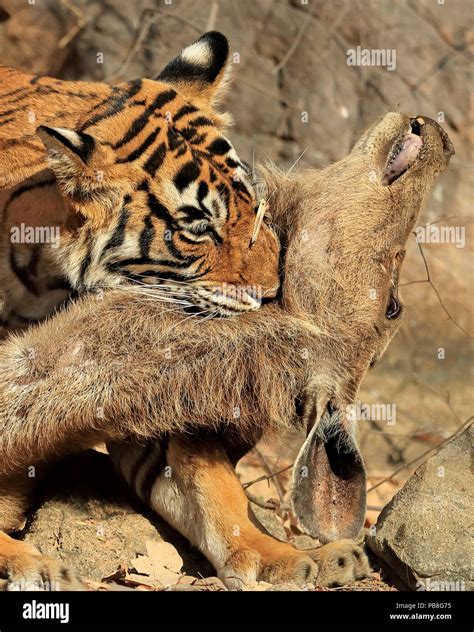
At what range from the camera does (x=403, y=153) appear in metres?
4.94

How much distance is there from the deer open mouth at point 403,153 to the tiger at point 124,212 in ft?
2.10

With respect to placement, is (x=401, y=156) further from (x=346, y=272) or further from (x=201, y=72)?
(x=201, y=72)

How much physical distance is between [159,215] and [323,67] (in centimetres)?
438

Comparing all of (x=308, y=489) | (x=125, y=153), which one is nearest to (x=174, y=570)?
(x=308, y=489)

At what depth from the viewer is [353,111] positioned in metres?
8.66

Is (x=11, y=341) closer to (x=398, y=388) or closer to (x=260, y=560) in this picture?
(x=260, y=560)

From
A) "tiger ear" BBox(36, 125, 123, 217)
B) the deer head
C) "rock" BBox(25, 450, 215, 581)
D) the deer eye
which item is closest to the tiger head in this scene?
"tiger ear" BBox(36, 125, 123, 217)

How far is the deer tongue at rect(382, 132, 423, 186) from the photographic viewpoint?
4.89 m

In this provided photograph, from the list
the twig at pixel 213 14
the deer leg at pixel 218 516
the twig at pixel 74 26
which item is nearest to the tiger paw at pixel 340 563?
the deer leg at pixel 218 516

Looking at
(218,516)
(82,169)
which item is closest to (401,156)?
(82,169)

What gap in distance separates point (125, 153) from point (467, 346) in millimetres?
4774

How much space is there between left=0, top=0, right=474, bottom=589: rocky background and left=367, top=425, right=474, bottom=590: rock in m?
4.32

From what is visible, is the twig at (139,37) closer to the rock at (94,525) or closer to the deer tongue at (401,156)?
the deer tongue at (401,156)

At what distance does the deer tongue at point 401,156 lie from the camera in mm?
4895
